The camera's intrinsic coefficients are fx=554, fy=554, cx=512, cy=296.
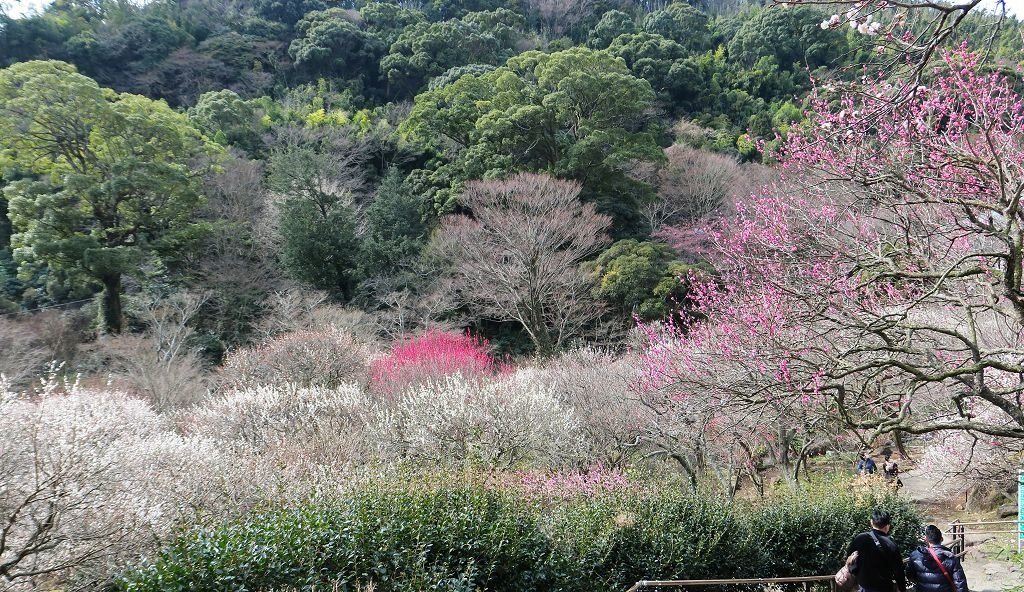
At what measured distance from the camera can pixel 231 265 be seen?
68.2 feet

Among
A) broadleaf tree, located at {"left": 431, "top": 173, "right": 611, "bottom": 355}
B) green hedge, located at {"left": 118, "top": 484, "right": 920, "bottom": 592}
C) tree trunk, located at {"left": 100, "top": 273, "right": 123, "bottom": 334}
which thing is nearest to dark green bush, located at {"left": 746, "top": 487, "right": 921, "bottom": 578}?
green hedge, located at {"left": 118, "top": 484, "right": 920, "bottom": 592}

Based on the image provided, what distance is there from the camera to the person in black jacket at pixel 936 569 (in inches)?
185

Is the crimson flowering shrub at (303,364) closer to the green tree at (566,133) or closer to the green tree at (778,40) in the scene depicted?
the green tree at (566,133)

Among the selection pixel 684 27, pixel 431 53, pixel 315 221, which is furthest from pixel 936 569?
pixel 684 27

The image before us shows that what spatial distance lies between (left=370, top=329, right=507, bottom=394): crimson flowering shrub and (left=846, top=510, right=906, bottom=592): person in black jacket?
331 inches

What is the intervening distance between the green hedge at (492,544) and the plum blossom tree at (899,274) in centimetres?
169

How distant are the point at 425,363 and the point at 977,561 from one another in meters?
11.3

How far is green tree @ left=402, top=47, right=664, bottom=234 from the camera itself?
874 inches

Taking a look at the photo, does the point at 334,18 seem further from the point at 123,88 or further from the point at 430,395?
the point at 430,395

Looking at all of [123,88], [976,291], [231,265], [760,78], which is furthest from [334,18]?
[976,291]

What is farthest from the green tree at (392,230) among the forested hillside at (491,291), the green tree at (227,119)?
the green tree at (227,119)

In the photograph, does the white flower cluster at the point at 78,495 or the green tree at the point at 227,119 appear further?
the green tree at the point at 227,119

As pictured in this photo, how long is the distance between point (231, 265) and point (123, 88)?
18414 mm

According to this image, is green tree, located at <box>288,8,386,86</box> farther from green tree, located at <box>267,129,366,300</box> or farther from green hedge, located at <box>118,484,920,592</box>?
green hedge, located at <box>118,484,920,592</box>
